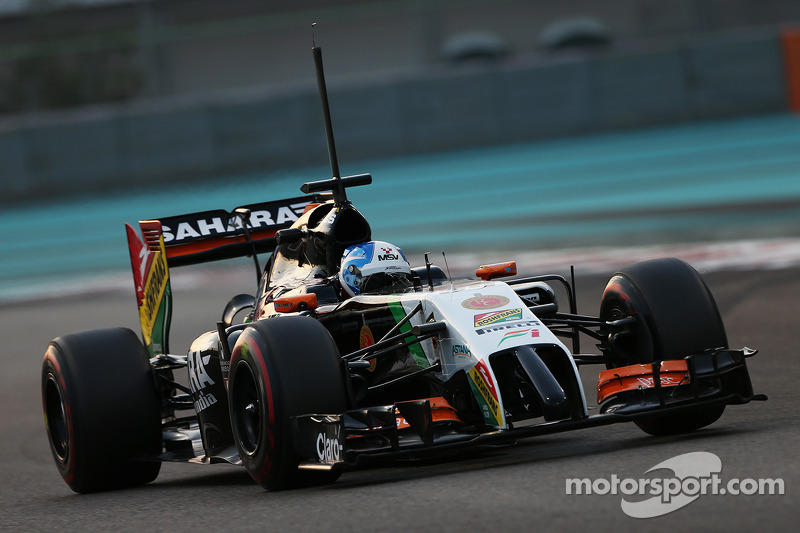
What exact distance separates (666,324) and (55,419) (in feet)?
12.5

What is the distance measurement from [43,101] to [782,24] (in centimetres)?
1553

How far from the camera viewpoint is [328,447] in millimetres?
6312

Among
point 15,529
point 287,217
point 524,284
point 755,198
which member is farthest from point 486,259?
point 15,529

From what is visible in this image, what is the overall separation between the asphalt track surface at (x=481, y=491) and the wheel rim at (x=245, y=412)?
26 centimetres

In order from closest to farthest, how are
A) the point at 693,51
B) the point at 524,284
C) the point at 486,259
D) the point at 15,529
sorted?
the point at 15,529
the point at 524,284
the point at 486,259
the point at 693,51

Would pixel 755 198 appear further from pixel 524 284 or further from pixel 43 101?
pixel 43 101

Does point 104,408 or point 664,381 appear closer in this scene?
point 664,381

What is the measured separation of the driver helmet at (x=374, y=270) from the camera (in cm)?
785

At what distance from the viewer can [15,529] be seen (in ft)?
22.5

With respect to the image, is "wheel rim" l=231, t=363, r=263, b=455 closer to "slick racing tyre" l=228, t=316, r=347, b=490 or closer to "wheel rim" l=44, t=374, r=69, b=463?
"slick racing tyre" l=228, t=316, r=347, b=490

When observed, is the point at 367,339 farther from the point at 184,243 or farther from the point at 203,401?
the point at 184,243

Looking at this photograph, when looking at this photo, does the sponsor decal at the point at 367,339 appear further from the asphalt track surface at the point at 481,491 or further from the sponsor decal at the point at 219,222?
the sponsor decal at the point at 219,222
